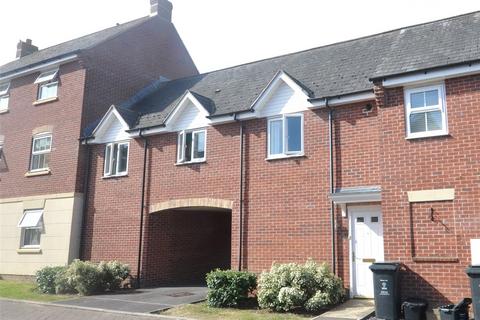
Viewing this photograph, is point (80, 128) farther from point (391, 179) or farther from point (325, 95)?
point (391, 179)

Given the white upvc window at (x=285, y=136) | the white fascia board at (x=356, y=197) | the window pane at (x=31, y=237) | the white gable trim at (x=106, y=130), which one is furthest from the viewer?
the window pane at (x=31, y=237)

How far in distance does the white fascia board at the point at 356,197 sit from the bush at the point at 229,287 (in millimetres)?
3067

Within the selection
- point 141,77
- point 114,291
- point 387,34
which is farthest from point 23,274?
point 387,34

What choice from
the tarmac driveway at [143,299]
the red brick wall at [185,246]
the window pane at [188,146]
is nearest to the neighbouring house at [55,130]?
the red brick wall at [185,246]

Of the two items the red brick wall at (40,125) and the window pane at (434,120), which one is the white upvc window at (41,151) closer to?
the red brick wall at (40,125)

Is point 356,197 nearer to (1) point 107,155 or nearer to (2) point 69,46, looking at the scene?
(1) point 107,155

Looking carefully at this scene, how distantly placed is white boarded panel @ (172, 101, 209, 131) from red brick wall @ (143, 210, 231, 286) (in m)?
3.28

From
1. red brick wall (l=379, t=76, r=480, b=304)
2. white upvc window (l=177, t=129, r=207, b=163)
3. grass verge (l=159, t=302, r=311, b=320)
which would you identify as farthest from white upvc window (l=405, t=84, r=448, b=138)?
white upvc window (l=177, t=129, r=207, b=163)

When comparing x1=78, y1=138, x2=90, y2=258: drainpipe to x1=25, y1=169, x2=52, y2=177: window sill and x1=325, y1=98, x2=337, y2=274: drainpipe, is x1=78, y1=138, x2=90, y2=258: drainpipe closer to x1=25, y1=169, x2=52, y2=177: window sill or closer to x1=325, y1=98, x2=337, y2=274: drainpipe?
x1=25, y1=169, x2=52, y2=177: window sill

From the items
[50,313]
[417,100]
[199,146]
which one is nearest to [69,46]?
[199,146]

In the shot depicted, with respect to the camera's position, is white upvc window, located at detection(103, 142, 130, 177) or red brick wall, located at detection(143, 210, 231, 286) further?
white upvc window, located at detection(103, 142, 130, 177)

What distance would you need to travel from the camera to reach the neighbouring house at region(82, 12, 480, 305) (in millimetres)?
10922

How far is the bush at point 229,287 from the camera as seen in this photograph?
12406mm

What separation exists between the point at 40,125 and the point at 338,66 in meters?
13.2
